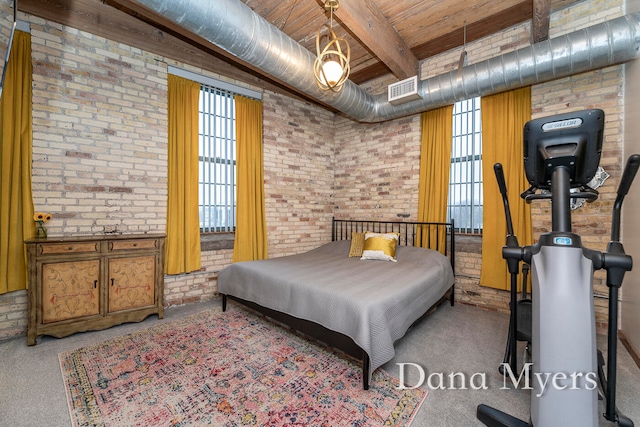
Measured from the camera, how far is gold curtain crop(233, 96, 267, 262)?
3906 millimetres

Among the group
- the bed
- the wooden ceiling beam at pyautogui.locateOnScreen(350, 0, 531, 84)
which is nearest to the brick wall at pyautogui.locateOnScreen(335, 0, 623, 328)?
the wooden ceiling beam at pyautogui.locateOnScreen(350, 0, 531, 84)

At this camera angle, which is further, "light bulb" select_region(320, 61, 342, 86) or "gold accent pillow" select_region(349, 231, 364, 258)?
"gold accent pillow" select_region(349, 231, 364, 258)

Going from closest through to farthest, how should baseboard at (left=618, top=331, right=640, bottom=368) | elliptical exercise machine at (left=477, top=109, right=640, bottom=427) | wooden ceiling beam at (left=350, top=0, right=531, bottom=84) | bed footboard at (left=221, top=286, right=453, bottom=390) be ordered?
elliptical exercise machine at (left=477, top=109, right=640, bottom=427), bed footboard at (left=221, top=286, right=453, bottom=390), baseboard at (left=618, top=331, right=640, bottom=368), wooden ceiling beam at (left=350, top=0, right=531, bottom=84)

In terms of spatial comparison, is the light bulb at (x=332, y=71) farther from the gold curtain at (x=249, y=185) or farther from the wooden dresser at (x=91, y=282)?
the wooden dresser at (x=91, y=282)

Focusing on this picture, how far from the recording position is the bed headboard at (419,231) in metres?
3.67

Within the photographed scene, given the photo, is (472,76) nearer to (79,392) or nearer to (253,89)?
(253,89)

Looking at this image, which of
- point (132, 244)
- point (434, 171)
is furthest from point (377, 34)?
point (132, 244)

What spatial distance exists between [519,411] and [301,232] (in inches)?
137

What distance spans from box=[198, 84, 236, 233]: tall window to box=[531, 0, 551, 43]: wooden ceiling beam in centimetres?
358

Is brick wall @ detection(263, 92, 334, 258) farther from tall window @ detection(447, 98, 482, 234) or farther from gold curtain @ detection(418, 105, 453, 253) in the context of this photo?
tall window @ detection(447, 98, 482, 234)

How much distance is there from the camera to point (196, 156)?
3.53 metres

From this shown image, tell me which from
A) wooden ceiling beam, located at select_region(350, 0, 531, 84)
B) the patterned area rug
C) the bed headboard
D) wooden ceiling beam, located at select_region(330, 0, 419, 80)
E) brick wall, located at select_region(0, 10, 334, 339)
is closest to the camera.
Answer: the patterned area rug

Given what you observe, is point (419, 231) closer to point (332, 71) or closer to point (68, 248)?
point (332, 71)

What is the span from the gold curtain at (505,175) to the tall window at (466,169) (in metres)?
0.17
